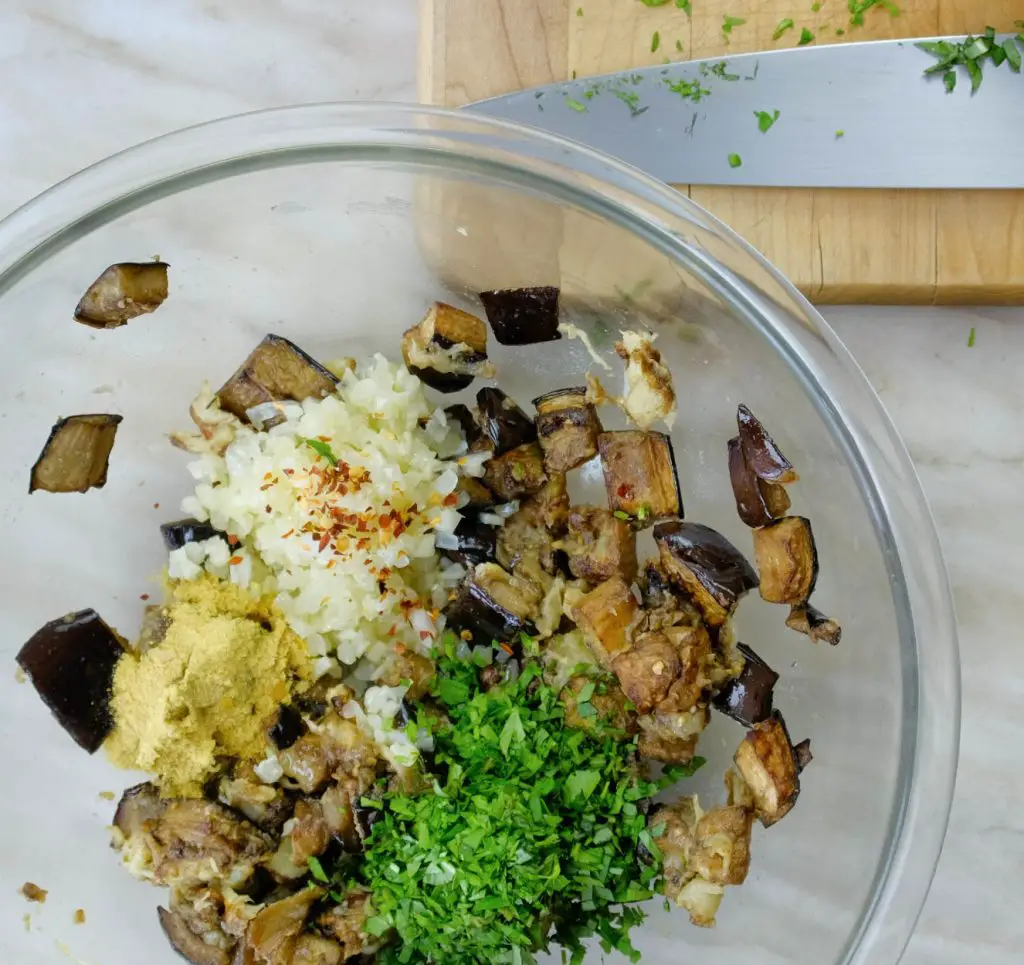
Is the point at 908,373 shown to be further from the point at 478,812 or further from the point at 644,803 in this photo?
the point at 478,812

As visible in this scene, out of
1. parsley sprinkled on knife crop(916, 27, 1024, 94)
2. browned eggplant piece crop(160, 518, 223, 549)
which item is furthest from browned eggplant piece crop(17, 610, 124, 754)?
parsley sprinkled on knife crop(916, 27, 1024, 94)

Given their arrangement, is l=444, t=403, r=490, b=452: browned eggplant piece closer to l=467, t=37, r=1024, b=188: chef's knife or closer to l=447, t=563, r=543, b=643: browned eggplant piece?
l=447, t=563, r=543, b=643: browned eggplant piece

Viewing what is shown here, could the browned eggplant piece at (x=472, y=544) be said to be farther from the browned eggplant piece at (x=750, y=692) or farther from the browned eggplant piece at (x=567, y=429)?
the browned eggplant piece at (x=750, y=692)

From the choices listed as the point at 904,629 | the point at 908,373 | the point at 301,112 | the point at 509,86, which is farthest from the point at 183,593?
the point at 908,373

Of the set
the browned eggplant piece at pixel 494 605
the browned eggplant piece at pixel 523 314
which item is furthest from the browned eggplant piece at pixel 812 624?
the browned eggplant piece at pixel 523 314

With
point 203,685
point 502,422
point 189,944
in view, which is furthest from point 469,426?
point 189,944

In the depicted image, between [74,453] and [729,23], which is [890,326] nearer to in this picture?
[729,23]

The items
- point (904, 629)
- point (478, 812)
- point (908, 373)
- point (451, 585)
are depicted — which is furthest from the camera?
point (908, 373)
